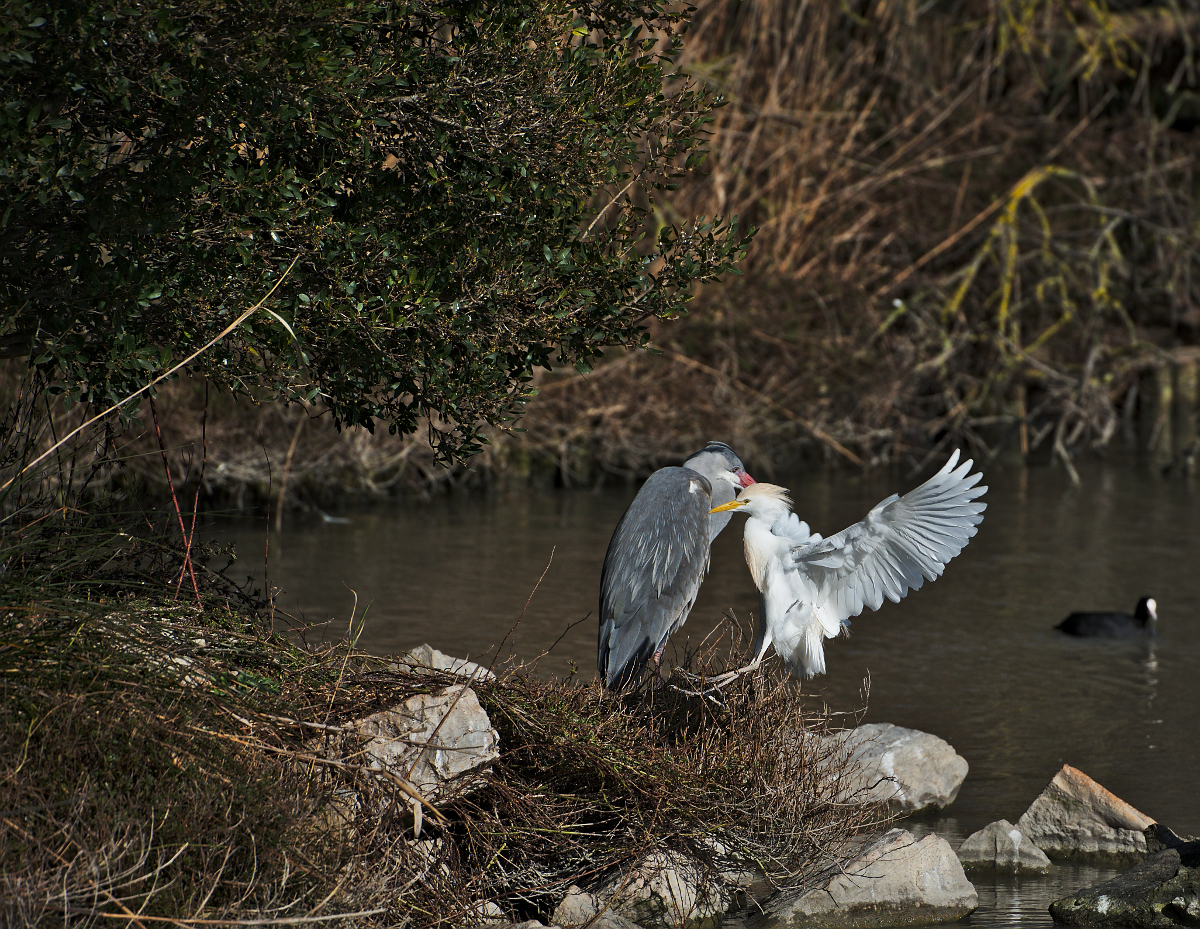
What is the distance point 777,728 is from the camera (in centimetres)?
498

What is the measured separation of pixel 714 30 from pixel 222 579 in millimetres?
14918

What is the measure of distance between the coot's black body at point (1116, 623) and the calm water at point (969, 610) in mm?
133

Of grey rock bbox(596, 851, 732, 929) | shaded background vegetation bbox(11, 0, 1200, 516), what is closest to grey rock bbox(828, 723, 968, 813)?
grey rock bbox(596, 851, 732, 929)

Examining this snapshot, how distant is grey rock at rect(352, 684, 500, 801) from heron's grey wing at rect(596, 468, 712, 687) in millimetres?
1124

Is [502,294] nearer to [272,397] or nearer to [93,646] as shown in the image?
[272,397]

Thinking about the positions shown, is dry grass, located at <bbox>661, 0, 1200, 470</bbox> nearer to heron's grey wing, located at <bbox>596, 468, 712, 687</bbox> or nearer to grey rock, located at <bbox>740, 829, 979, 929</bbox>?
heron's grey wing, located at <bbox>596, 468, 712, 687</bbox>

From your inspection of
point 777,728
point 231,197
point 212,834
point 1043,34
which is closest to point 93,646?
point 212,834

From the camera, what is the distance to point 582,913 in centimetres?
447

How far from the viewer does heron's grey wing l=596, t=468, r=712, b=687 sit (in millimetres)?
5484

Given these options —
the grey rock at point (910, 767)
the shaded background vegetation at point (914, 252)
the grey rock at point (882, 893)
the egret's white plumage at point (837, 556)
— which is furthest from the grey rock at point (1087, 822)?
the shaded background vegetation at point (914, 252)

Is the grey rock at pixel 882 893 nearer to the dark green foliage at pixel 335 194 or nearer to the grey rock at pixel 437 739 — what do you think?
the grey rock at pixel 437 739

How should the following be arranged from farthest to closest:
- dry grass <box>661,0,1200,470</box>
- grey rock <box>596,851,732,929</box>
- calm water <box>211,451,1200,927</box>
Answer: dry grass <box>661,0,1200,470</box> < calm water <box>211,451,1200,927</box> < grey rock <box>596,851,732,929</box>

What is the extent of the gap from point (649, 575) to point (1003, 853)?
1696 mm

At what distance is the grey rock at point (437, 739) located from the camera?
13.8ft
